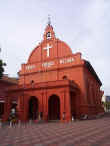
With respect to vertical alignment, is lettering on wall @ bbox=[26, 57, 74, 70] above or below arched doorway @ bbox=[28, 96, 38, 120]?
above

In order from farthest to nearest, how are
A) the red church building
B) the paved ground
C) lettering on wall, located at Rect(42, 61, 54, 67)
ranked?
lettering on wall, located at Rect(42, 61, 54, 67), the red church building, the paved ground

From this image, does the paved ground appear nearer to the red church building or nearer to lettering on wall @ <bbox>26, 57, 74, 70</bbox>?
the red church building

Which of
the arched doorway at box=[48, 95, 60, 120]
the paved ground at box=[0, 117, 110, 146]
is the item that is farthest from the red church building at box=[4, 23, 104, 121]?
the paved ground at box=[0, 117, 110, 146]

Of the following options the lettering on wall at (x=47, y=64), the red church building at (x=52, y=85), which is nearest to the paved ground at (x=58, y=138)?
the red church building at (x=52, y=85)

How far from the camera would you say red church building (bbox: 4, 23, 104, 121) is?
21609mm

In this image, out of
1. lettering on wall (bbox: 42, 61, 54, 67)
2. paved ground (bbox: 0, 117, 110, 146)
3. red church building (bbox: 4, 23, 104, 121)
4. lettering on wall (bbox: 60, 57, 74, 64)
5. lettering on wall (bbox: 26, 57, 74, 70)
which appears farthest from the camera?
lettering on wall (bbox: 42, 61, 54, 67)

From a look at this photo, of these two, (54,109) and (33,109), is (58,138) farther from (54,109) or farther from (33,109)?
(33,109)

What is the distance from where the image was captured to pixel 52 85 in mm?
21969

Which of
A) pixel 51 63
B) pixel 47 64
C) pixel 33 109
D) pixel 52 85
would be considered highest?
pixel 51 63

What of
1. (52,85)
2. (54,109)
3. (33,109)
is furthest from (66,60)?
(33,109)

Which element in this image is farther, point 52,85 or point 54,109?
point 54,109

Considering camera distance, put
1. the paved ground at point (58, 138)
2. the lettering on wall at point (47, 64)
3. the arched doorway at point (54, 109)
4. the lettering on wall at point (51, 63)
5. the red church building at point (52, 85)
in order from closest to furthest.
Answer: the paved ground at point (58, 138)
the red church building at point (52, 85)
the arched doorway at point (54, 109)
the lettering on wall at point (51, 63)
the lettering on wall at point (47, 64)

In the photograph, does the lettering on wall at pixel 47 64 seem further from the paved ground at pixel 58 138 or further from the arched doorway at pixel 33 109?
the paved ground at pixel 58 138

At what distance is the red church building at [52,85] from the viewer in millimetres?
21609
